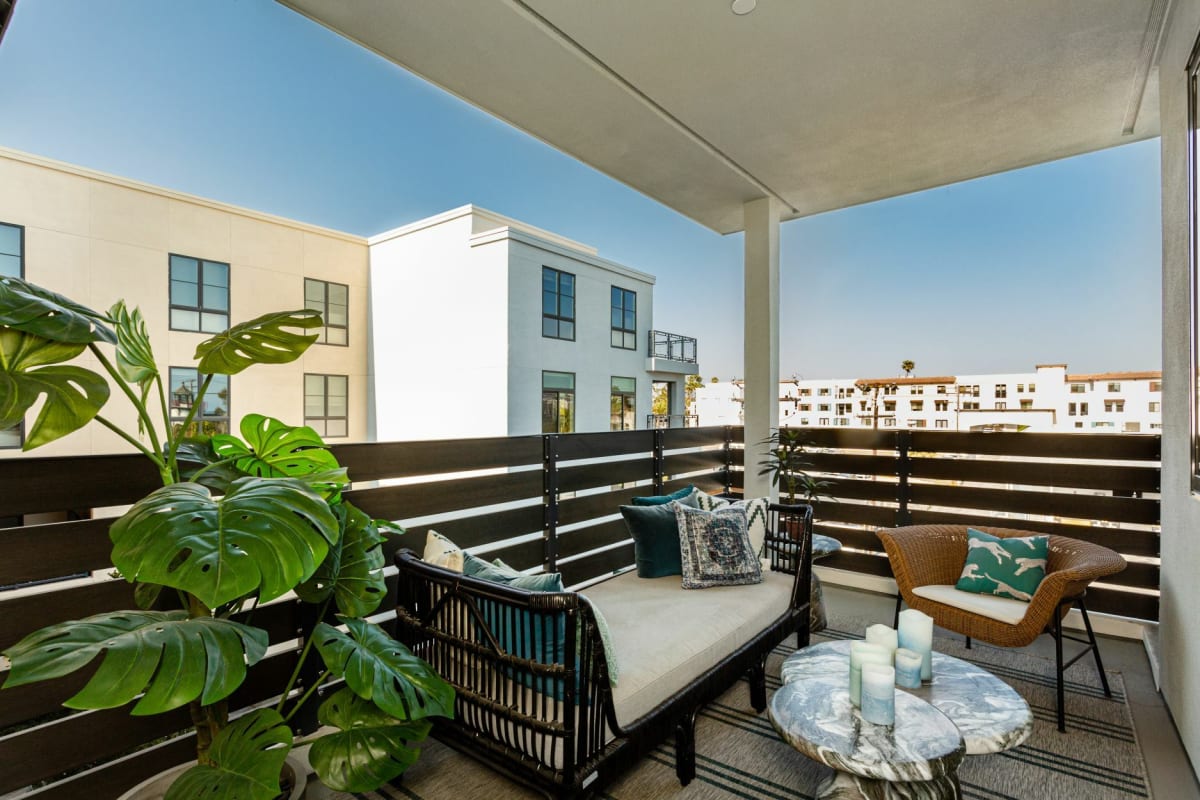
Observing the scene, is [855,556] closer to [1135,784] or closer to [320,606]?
[1135,784]

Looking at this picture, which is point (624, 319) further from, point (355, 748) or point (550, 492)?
point (355, 748)

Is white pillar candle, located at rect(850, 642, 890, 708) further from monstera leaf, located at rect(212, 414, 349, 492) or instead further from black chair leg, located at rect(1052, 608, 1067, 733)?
monstera leaf, located at rect(212, 414, 349, 492)

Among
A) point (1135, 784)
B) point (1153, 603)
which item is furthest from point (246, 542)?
point (1153, 603)

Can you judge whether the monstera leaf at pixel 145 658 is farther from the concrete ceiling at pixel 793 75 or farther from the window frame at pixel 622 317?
the window frame at pixel 622 317

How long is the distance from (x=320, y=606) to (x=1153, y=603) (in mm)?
4367

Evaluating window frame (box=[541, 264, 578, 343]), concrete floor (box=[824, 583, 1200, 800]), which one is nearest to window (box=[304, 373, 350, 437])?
window frame (box=[541, 264, 578, 343])

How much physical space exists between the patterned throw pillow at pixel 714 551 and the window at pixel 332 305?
7.51m

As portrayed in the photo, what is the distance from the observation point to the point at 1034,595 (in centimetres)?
236

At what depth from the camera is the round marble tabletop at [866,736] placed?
143 cm

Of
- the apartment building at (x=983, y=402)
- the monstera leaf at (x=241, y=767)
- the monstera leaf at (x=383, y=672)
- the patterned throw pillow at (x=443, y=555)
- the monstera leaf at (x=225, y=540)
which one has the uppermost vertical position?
the apartment building at (x=983, y=402)

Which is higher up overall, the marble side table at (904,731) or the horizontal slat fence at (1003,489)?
the horizontal slat fence at (1003,489)

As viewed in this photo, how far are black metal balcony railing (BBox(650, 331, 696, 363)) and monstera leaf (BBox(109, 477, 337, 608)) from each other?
370 inches

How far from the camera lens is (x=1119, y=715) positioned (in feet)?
7.66

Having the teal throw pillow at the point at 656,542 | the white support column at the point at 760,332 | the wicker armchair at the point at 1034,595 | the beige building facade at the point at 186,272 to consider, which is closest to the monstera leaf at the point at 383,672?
the teal throw pillow at the point at 656,542
